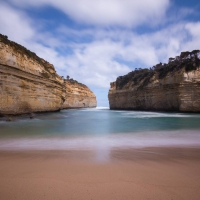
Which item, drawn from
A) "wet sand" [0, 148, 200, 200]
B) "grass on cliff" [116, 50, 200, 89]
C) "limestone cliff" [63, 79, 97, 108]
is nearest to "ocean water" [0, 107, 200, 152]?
"wet sand" [0, 148, 200, 200]

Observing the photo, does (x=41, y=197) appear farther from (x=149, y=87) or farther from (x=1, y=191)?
(x=149, y=87)

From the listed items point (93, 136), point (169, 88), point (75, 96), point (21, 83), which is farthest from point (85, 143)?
point (75, 96)

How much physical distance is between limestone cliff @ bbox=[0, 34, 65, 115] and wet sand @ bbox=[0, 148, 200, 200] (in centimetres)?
919

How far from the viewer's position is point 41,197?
1.67 m

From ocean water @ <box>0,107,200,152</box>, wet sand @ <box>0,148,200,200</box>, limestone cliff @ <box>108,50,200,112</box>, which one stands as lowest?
ocean water @ <box>0,107,200,152</box>

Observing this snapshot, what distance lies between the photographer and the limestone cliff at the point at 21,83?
412 inches

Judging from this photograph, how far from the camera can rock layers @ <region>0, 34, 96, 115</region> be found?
34.4 feet

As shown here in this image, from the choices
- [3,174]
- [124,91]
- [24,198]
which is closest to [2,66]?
[3,174]

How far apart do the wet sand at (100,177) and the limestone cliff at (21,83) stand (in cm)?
919

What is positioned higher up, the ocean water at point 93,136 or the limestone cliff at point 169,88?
the limestone cliff at point 169,88

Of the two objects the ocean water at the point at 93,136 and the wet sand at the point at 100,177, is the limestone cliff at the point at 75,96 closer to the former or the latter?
the ocean water at the point at 93,136

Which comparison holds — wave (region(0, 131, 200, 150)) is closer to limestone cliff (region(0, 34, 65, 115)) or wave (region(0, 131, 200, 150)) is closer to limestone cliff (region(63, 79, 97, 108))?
limestone cliff (region(0, 34, 65, 115))

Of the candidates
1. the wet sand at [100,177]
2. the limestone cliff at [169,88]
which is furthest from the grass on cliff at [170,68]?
the wet sand at [100,177]

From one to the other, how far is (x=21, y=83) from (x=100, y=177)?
1225 cm
